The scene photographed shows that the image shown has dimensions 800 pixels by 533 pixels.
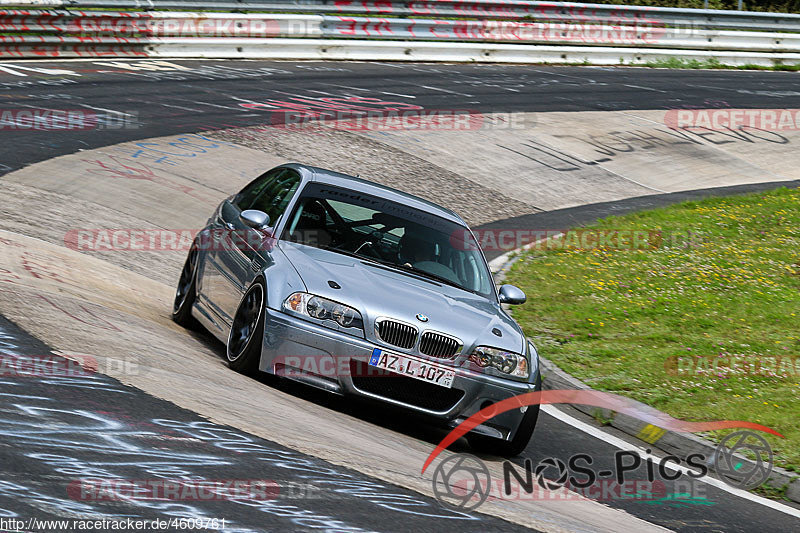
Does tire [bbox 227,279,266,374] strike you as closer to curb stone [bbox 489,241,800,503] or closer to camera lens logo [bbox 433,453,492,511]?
camera lens logo [bbox 433,453,492,511]

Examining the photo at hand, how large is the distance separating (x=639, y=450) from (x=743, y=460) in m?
0.76

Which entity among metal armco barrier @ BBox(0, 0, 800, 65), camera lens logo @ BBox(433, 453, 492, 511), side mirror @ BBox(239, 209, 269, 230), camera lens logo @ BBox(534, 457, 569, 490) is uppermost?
metal armco barrier @ BBox(0, 0, 800, 65)

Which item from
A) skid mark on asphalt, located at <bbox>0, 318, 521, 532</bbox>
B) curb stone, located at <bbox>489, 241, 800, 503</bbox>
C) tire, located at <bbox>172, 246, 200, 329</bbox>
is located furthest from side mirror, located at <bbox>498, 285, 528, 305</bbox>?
skid mark on asphalt, located at <bbox>0, 318, 521, 532</bbox>

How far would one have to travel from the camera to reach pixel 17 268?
8.48 m

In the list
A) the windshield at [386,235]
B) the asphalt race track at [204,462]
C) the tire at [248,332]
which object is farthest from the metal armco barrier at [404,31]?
the tire at [248,332]

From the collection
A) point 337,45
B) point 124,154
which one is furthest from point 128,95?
point 337,45

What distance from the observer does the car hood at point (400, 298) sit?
281 inches

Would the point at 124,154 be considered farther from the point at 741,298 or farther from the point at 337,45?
the point at 337,45

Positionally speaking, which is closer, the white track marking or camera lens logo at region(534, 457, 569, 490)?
camera lens logo at region(534, 457, 569, 490)

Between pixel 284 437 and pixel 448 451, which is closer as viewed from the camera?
pixel 284 437

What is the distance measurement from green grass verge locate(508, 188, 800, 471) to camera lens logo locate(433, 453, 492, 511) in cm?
239

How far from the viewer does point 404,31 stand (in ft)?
90.5

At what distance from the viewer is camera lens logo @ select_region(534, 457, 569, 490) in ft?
22.7

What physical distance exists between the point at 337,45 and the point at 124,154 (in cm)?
1187
